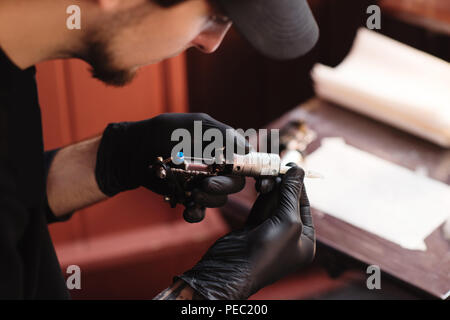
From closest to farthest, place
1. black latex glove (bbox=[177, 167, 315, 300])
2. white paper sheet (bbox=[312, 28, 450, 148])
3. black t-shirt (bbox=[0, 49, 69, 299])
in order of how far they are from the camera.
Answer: black t-shirt (bbox=[0, 49, 69, 299]) < black latex glove (bbox=[177, 167, 315, 300]) < white paper sheet (bbox=[312, 28, 450, 148])

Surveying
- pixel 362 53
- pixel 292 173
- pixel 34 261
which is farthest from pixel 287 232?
pixel 362 53

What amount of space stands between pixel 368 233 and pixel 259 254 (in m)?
0.36

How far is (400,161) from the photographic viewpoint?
1584mm

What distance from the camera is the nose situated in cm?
114

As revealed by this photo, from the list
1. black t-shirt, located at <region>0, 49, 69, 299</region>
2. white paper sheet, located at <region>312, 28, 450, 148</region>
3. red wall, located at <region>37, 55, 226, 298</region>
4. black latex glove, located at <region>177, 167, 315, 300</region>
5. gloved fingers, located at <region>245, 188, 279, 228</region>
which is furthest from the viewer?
red wall, located at <region>37, 55, 226, 298</region>

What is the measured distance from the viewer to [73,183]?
1343 millimetres

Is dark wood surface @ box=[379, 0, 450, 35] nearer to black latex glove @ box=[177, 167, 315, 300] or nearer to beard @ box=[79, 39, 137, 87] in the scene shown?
black latex glove @ box=[177, 167, 315, 300]

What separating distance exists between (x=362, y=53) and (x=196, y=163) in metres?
0.91

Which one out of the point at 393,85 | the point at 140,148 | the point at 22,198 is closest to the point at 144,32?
the point at 140,148

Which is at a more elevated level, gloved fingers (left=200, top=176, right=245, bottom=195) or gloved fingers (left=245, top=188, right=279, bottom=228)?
gloved fingers (left=200, top=176, right=245, bottom=195)

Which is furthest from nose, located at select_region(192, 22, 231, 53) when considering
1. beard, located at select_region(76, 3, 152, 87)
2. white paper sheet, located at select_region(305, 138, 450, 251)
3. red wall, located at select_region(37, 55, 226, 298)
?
red wall, located at select_region(37, 55, 226, 298)

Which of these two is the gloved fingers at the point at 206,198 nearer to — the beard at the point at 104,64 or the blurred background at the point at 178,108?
the beard at the point at 104,64

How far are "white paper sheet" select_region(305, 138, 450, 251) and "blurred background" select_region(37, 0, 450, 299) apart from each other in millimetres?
521

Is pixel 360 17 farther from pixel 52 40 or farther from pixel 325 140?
pixel 52 40
